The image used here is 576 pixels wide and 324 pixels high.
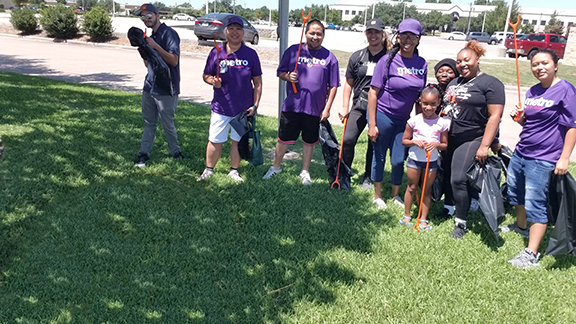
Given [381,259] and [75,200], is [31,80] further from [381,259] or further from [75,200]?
[381,259]

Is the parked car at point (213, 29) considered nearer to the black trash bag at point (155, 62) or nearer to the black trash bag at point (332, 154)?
the black trash bag at point (155, 62)

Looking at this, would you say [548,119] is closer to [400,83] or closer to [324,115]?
[400,83]

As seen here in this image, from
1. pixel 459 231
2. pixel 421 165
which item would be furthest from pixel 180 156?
pixel 459 231

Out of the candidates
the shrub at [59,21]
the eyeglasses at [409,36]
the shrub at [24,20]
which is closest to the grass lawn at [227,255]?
the eyeglasses at [409,36]

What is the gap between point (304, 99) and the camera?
493 cm

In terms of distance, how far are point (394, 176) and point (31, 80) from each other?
9.35 meters

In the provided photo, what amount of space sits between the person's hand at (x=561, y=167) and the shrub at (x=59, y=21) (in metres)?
25.4

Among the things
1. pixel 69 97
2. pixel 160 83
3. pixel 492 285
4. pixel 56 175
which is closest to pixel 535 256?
pixel 492 285

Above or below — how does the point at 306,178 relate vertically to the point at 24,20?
below

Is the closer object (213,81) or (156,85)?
(213,81)

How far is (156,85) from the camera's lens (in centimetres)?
521

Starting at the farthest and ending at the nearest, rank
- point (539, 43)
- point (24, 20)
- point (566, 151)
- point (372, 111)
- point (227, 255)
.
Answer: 1. point (539, 43)
2. point (24, 20)
3. point (372, 111)
4. point (227, 255)
5. point (566, 151)

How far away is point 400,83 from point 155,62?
8.71 ft

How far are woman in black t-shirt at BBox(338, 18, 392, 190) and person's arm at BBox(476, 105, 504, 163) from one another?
146 cm
